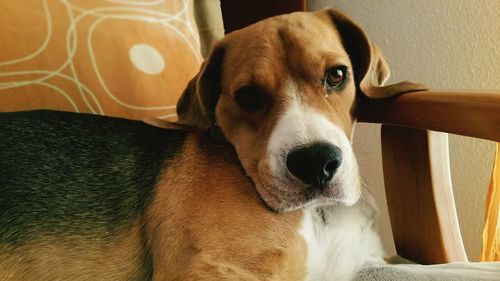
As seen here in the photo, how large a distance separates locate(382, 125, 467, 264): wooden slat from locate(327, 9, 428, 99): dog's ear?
0.13 m

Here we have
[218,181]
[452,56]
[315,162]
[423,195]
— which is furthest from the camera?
[452,56]

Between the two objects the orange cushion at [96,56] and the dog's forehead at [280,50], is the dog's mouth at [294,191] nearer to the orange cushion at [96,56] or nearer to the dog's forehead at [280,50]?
the dog's forehead at [280,50]

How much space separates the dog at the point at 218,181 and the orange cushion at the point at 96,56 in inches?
7.2

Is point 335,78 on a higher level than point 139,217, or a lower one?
higher

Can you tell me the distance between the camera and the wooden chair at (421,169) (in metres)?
1.16

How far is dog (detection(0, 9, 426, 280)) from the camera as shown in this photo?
108 cm

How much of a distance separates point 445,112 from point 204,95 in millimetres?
734

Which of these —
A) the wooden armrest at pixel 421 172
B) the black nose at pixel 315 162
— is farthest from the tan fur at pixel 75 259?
the wooden armrest at pixel 421 172

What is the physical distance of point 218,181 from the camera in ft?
3.88

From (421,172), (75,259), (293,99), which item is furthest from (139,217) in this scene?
(421,172)

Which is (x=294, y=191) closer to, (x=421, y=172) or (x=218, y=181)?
(x=218, y=181)

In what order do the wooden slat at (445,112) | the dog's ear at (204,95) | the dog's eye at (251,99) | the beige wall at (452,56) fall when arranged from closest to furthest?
the wooden slat at (445,112) < the dog's eye at (251,99) < the dog's ear at (204,95) < the beige wall at (452,56)

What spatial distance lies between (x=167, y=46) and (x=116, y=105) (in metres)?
0.31

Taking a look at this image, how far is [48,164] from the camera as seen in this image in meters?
1.20
